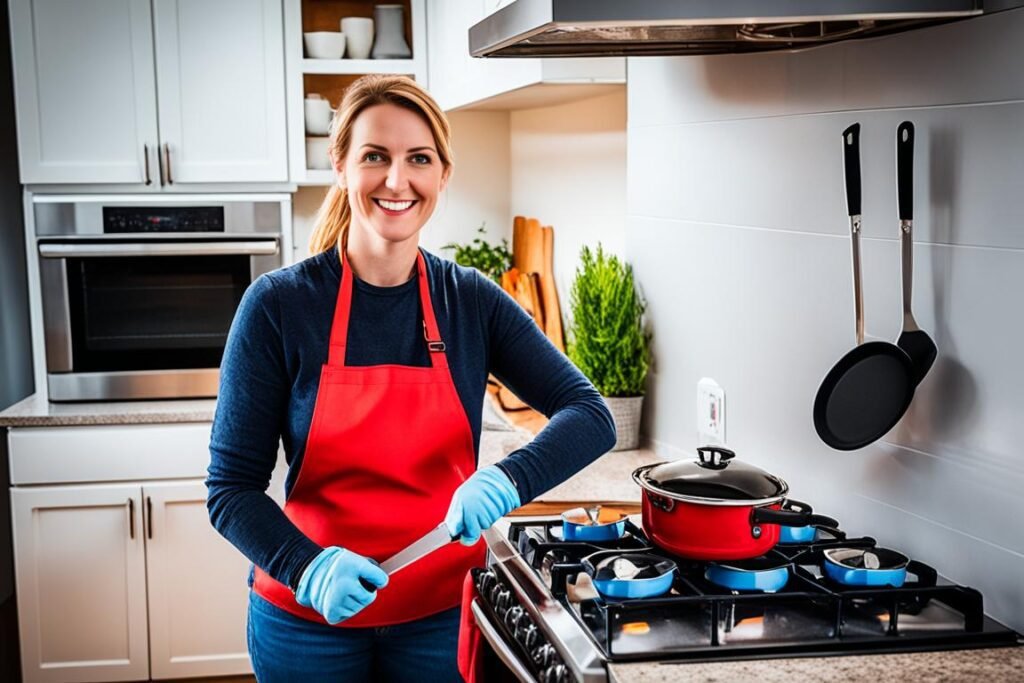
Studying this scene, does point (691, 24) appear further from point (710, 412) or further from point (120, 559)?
point (120, 559)

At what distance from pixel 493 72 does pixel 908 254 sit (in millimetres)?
1295

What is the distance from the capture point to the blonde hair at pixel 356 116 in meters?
1.67

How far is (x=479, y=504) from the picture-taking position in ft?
5.09

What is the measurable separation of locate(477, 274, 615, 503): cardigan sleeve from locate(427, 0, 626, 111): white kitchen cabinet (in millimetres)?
490

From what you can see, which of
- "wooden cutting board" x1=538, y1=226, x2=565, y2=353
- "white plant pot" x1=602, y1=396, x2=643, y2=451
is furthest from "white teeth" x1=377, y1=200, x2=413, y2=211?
"wooden cutting board" x1=538, y1=226, x2=565, y2=353

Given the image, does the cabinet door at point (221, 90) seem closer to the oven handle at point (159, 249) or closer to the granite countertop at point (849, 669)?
the oven handle at point (159, 249)

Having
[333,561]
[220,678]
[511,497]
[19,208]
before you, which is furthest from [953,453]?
[19,208]

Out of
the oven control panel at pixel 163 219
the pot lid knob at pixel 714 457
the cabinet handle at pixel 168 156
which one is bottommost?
the pot lid knob at pixel 714 457

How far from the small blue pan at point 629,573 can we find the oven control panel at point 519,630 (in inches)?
4.0

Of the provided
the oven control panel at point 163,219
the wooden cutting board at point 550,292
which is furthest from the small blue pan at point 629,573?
the oven control panel at point 163,219

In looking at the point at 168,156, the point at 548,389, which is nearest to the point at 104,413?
the point at 168,156

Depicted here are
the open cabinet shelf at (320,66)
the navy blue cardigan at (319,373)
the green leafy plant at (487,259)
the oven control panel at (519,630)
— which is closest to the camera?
the oven control panel at (519,630)

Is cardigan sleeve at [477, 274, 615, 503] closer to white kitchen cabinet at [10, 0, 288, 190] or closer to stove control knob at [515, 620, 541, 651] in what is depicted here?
stove control knob at [515, 620, 541, 651]

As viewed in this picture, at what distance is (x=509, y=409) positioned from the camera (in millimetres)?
2861
